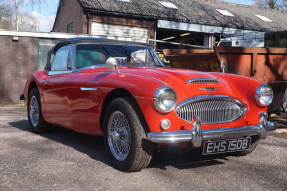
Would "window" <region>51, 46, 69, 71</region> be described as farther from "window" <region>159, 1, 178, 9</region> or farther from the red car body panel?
"window" <region>159, 1, 178, 9</region>

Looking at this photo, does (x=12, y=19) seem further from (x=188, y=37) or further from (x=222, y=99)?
(x=222, y=99)

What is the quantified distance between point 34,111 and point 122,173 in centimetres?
293

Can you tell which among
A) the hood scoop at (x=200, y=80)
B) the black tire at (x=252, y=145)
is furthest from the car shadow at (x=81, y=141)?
the black tire at (x=252, y=145)

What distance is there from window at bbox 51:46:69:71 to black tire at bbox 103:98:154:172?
153 cm

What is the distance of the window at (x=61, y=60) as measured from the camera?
4926 millimetres

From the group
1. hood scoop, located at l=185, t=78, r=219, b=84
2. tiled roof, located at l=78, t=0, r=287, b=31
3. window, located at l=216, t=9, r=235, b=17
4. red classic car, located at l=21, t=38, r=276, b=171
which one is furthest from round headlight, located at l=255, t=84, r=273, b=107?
window, located at l=216, t=9, r=235, b=17

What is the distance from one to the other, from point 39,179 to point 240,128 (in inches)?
79.2

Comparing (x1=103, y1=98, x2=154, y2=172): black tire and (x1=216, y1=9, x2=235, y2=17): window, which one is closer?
(x1=103, y1=98, x2=154, y2=172): black tire

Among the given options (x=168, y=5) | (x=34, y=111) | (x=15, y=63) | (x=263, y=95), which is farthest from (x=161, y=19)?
(x=263, y=95)

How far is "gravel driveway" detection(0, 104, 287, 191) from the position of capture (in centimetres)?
311

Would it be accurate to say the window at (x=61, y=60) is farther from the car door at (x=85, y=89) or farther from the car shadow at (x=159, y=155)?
the car shadow at (x=159, y=155)

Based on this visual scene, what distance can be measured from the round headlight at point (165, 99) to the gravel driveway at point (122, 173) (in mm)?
677

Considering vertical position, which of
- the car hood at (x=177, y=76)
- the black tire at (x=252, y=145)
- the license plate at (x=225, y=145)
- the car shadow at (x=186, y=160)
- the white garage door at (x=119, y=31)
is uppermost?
the white garage door at (x=119, y=31)

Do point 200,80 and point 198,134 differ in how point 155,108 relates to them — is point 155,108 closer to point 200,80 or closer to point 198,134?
point 198,134
